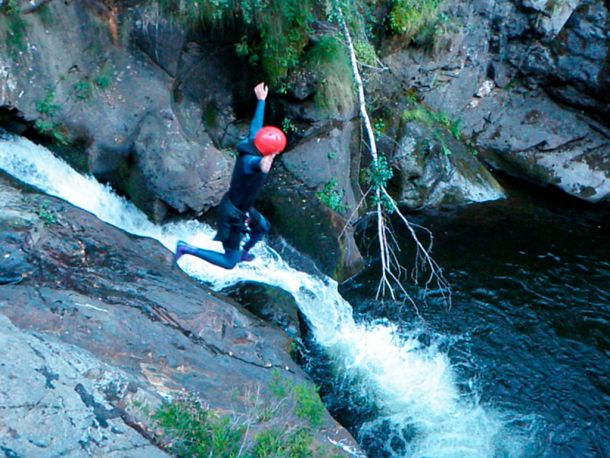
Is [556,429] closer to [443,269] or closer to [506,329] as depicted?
[506,329]

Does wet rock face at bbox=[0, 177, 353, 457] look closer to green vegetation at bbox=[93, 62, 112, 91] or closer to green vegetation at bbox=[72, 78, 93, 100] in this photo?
green vegetation at bbox=[72, 78, 93, 100]

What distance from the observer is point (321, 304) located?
31.1 feet

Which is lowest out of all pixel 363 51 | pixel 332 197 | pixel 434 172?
pixel 434 172

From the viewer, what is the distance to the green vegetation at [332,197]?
10.3 metres

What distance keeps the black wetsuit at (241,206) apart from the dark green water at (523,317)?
6.91 feet

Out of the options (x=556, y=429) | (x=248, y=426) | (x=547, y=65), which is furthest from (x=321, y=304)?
(x=547, y=65)

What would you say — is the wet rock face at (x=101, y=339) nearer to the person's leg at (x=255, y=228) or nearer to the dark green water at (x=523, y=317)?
the person's leg at (x=255, y=228)

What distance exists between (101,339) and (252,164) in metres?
2.04

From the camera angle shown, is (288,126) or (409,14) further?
(409,14)

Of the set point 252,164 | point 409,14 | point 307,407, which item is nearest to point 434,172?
point 409,14

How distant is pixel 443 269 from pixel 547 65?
524 cm

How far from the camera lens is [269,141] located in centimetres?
609

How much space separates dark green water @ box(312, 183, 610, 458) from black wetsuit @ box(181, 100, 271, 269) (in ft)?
6.91

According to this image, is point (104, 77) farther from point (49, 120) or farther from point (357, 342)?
point (357, 342)
